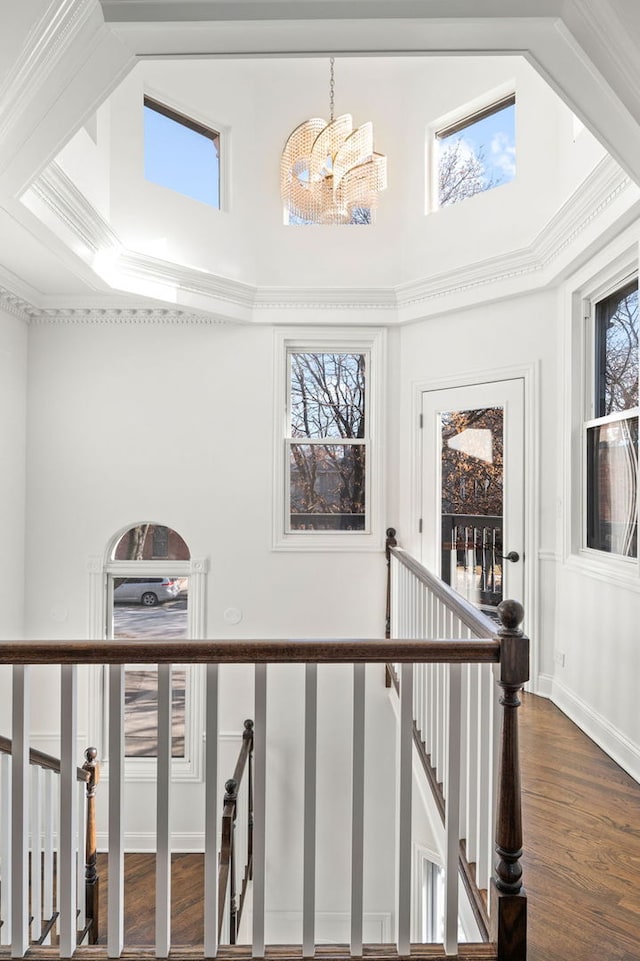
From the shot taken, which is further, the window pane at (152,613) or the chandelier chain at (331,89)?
the window pane at (152,613)

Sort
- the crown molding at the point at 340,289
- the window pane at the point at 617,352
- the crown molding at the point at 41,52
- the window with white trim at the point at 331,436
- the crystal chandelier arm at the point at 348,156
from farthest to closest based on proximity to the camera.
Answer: the window with white trim at the point at 331,436, the crystal chandelier arm at the point at 348,156, the window pane at the point at 617,352, the crown molding at the point at 340,289, the crown molding at the point at 41,52

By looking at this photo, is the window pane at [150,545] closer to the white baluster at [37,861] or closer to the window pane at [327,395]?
the window pane at [327,395]

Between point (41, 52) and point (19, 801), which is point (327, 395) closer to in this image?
point (41, 52)

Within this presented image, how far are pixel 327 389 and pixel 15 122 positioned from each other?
9.61 ft

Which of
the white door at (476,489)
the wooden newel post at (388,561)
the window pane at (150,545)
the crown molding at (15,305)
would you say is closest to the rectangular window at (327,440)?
the wooden newel post at (388,561)

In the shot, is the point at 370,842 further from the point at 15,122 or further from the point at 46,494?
the point at 15,122

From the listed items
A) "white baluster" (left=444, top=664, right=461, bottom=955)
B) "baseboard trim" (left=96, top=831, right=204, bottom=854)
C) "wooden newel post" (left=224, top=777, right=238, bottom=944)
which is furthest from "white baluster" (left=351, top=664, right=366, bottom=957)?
"baseboard trim" (left=96, top=831, right=204, bottom=854)

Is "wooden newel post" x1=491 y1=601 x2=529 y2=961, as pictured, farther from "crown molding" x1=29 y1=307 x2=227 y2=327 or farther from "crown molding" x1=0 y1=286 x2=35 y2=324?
"crown molding" x1=0 y1=286 x2=35 y2=324

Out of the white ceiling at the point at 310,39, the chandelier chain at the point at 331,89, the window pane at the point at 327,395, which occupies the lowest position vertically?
the window pane at the point at 327,395

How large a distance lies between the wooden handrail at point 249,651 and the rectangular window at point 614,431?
179cm

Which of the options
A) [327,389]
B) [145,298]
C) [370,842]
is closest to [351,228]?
[327,389]

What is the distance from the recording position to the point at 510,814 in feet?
4.98

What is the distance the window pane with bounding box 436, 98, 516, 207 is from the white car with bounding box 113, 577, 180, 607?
141 inches

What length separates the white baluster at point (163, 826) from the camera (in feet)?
4.89
